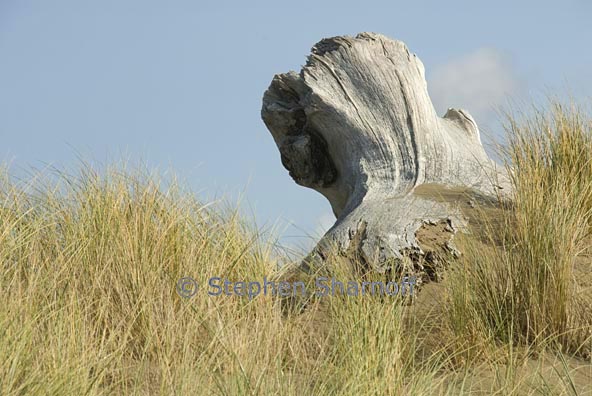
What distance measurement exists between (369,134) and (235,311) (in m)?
2.04

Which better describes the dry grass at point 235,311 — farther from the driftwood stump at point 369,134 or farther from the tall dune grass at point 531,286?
the driftwood stump at point 369,134

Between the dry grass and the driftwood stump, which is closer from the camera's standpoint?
the dry grass

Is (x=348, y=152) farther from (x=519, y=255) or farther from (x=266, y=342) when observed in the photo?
(x=266, y=342)

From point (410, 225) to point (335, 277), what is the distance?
0.75 metres

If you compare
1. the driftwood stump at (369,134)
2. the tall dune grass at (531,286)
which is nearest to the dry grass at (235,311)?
the tall dune grass at (531,286)

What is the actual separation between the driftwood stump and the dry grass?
21.3 inches

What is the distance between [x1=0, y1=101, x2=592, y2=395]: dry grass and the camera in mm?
3266

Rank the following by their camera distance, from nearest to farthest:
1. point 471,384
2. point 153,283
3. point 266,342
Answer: point 471,384 < point 266,342 < point 153,283

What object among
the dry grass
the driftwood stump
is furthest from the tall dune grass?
the driftwood stump

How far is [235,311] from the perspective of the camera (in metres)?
4.20

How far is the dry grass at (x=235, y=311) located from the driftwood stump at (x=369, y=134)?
0.54 meters

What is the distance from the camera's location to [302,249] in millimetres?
5156

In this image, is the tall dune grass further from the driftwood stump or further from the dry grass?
the driftwood stump

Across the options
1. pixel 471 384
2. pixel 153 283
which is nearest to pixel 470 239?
pixel 471 384
